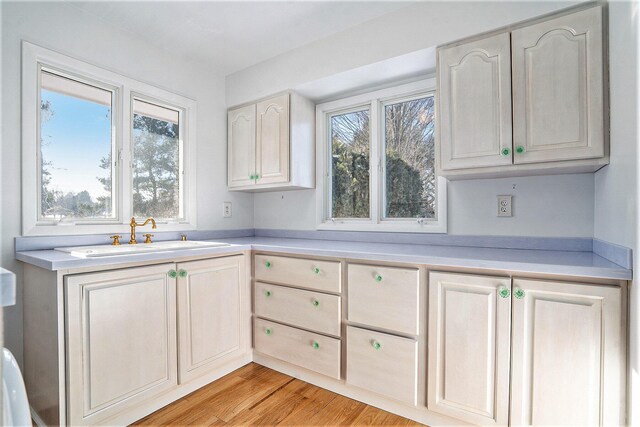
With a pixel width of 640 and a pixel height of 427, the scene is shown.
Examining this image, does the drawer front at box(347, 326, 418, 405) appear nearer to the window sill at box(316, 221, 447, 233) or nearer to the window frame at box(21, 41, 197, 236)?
the window sill at box(316, 221, 447, 233)

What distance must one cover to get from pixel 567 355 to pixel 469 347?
355mm

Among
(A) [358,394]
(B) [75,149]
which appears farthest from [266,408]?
(B) [75,149]

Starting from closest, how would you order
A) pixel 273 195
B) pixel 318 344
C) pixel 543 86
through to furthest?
pixel 543 86 < pixel 318 344 < pixel 273 195

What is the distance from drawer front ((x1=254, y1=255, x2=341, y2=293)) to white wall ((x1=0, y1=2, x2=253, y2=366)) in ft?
2.66

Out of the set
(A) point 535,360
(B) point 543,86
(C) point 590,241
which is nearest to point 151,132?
(B) point 543,86

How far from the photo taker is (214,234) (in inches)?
108

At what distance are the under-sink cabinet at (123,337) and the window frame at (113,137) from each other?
0.38 m

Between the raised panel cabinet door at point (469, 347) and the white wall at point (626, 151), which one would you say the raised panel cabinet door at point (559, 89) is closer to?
the white wall at point (626, 151)

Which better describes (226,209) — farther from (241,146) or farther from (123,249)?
(123,249)

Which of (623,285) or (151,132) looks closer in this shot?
(623,285)

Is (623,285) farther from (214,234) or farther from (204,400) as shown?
(214,234)

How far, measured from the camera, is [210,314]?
6.68 ft

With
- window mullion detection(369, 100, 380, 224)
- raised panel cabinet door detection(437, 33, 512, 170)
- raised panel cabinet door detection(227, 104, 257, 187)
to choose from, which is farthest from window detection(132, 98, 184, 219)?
raised panel cabinet door detection(437, 33, 512, 170)

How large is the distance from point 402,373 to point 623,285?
0.99 metres
